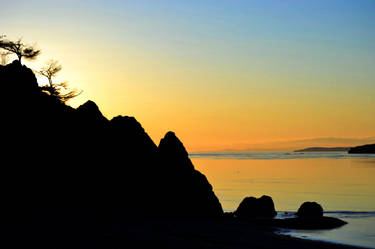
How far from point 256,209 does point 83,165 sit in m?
14.2

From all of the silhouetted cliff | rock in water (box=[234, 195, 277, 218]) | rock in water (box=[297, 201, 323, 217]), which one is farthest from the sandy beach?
rock in water (box=[297, 201, 323, 217])

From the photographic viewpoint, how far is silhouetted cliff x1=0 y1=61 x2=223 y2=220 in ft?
74.9

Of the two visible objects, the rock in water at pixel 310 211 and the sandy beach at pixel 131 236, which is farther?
the rock in water at pixel 310 211

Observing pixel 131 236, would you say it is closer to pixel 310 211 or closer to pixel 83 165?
pixel 83 165

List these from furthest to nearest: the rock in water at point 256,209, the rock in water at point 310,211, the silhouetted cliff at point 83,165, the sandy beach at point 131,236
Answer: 1. the rock in water at point 256,209
2. the rock in water at point 310,211
3. the silhouetted cliff at point 83,165
4. the sandy beach at point 131,236

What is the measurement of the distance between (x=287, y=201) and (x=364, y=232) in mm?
16355

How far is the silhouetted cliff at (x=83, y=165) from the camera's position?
74.9 feet

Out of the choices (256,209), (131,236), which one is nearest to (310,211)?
(256,209)

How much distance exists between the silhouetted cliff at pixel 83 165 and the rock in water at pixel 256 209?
598 centimetres

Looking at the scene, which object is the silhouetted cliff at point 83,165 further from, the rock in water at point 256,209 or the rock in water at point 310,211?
the rock in water at point 310,211

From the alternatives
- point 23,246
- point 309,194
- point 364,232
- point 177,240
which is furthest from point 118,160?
point 309,194

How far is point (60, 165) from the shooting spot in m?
24.2

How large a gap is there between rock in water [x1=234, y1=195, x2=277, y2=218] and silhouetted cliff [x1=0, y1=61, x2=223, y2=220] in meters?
5.98

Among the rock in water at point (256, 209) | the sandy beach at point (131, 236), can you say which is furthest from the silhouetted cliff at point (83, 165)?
the rock in water at point (256, 209)
